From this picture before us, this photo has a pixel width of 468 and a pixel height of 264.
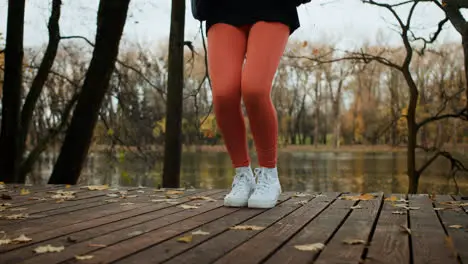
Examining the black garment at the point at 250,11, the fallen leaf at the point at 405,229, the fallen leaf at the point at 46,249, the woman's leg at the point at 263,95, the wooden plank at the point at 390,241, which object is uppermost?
the black garment at the point at 250,11

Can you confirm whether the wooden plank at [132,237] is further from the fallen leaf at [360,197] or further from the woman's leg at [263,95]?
the fallen leaf at [360,197]

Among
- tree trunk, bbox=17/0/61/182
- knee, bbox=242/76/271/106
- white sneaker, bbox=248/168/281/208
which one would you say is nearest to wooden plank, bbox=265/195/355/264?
white sneaker, bbox=248/168/281/208

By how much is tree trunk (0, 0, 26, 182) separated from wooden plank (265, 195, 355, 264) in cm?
439

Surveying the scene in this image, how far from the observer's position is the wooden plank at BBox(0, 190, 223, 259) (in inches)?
67.0

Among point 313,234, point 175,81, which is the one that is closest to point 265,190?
point 313,234

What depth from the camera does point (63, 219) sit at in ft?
7.16

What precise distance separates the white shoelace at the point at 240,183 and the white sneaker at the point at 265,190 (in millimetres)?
66

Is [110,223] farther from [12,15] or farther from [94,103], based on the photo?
[12,15]

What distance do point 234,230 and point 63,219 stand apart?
790 millimetres

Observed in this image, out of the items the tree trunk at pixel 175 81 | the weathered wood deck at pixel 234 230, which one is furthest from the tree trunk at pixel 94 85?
the weathered wood deck at pixel 234 230

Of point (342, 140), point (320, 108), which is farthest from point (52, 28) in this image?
point (342, 140)

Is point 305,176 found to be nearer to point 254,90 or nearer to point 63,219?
point 254,90

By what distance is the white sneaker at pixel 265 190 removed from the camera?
246cm

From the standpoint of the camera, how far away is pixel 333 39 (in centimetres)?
2247
